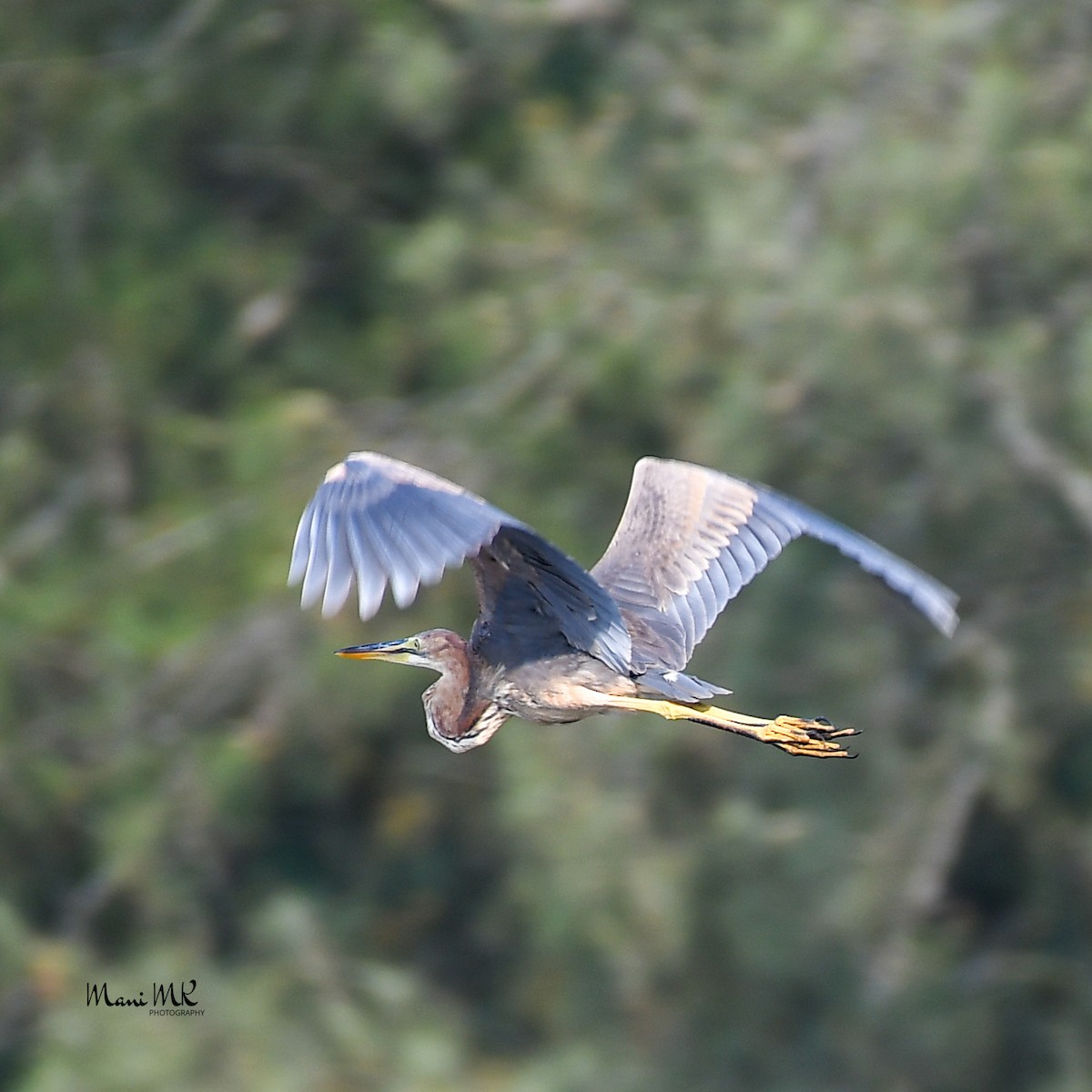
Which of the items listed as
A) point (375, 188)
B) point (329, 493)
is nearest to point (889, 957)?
point (375, 188)

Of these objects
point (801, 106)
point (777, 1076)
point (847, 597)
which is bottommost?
point (777, 1076)

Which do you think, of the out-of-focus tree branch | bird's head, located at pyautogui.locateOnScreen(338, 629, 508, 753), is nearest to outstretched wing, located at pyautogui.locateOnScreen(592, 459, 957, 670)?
bird's head, located at pyautogui.locateOnScreen(338, 629, 508, 753)

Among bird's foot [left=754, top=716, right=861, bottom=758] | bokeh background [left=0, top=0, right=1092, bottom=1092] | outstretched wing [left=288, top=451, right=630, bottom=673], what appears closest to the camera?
outstretched wing [left=288, top=451, right=630, bottom=673]

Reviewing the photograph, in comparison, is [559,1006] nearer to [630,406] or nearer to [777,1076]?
[777,1076]

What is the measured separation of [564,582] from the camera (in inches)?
132

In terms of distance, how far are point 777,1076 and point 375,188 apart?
2838mm

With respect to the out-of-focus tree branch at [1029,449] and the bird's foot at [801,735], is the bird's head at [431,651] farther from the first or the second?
the out-of-focus tree branch at [1029,449]

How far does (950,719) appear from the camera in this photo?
584 centimetres

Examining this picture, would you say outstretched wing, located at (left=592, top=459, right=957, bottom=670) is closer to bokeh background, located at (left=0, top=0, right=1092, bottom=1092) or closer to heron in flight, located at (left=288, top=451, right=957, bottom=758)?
heron in flight, located at (left=288, top=451, right=957, bottom=758)

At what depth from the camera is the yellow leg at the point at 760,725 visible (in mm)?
3547

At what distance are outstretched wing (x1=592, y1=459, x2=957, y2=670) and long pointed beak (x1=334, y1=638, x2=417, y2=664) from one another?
36 centimetres

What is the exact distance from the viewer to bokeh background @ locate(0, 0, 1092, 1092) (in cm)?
563

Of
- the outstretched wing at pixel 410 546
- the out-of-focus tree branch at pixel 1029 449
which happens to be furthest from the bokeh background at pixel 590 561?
the outstretched wing at pixel 410 546

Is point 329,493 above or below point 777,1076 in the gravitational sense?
above
